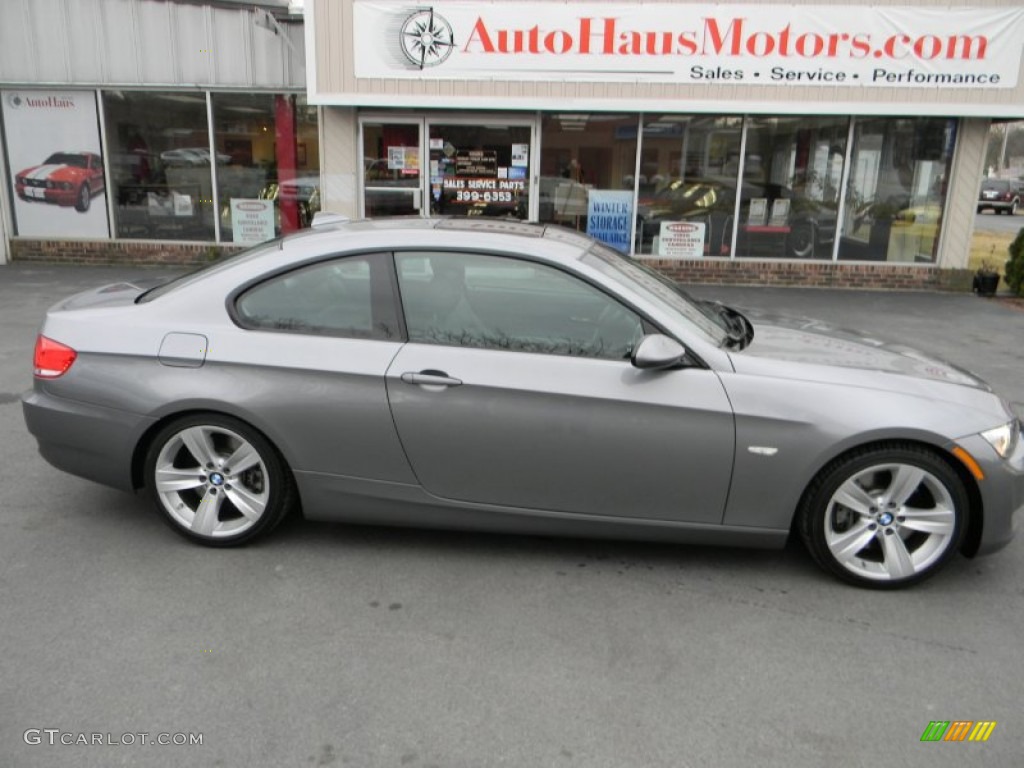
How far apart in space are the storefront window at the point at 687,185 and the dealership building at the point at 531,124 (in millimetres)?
33

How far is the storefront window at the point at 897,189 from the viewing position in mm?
11797

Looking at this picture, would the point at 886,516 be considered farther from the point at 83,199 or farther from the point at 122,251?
the point at 83,199

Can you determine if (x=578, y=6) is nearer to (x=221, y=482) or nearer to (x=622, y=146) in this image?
(x=622, y=146)

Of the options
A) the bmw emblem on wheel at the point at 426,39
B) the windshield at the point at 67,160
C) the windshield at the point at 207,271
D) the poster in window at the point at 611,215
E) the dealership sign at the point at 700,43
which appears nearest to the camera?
the windshield at the point at 207,271

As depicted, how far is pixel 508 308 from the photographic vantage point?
12.1ft

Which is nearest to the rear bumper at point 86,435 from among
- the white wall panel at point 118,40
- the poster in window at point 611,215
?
the poster in window at point 611,215

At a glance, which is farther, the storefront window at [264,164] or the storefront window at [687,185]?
the storefront window at [264,164]

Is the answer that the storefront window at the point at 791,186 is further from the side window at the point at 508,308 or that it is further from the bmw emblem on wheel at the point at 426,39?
the side window at the point at 508,308

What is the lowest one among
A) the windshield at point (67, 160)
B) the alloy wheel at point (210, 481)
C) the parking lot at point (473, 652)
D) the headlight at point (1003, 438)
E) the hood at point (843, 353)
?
the parking lot at point (473, 652)

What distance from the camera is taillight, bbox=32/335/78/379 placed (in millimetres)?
3838

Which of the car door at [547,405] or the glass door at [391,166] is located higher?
the glass door at [391,166]

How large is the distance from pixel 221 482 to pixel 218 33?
10.8 m

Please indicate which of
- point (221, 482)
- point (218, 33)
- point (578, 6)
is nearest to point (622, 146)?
point (578, 6)

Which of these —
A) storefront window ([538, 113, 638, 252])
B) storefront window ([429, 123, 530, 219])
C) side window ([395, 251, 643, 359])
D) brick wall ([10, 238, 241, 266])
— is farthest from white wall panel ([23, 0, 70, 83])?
side window ([395, 251, 643, 359])
